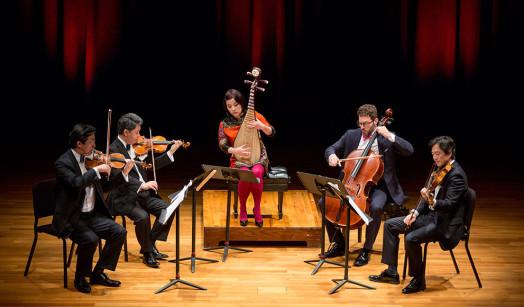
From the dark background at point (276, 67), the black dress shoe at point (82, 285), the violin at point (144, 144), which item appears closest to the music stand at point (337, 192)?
the violin at point (144, 144)

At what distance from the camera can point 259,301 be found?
4.92 m

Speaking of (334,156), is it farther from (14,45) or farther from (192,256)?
(14,45)

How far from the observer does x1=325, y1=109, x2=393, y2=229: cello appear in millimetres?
5504

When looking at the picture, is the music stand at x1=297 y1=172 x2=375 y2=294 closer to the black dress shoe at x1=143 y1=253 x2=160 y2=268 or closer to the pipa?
the pipa

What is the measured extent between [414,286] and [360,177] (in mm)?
889

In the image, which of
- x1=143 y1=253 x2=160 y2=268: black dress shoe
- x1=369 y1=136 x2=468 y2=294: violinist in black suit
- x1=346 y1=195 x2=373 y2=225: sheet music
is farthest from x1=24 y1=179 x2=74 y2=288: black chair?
x1=369 y1=136 x2=468 y2=294: violinist in black suit

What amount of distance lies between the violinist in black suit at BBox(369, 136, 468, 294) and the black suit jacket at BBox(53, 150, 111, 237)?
84.0 inches

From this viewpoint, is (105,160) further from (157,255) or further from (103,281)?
(157,255)

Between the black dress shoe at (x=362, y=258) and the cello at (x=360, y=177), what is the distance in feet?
0.80

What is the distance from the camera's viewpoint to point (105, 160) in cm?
512

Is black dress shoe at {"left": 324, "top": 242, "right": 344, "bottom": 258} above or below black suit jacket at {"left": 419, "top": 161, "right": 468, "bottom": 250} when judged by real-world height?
below

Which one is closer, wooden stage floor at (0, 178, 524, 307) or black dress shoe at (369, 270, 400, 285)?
wooden stage floor at (0, 178, 524, 307)

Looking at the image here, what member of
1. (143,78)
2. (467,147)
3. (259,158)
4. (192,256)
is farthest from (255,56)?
(192,256)

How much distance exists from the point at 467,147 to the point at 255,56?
3.05 metres
